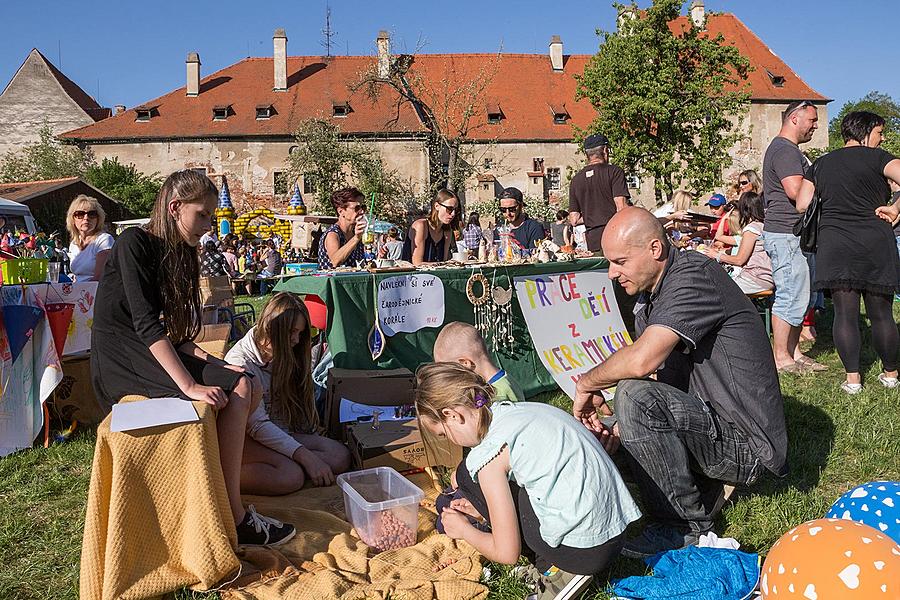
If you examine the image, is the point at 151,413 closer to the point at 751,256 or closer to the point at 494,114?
the point at 751,256

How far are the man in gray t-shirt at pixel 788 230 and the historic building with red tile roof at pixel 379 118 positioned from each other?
1133 inches

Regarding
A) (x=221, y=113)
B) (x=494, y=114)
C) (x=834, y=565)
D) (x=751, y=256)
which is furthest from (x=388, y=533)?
(x=221, y=113)

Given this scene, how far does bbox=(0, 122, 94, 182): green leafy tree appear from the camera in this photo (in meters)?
33.2

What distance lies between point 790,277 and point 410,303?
2.81m

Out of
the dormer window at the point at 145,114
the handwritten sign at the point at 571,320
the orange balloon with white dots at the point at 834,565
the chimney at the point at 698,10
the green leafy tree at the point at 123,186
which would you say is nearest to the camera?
the orange balloon with white dots at the point at 834,565

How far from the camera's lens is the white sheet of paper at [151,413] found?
2396mm

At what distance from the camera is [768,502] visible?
311 cm

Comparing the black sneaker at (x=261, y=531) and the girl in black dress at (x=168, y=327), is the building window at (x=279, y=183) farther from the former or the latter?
the black sneaker at (x=261, y=531)

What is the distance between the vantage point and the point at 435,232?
5.92 meters

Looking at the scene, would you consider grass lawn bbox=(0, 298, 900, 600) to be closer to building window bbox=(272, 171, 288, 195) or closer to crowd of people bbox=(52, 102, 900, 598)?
crowd of people bbox=(52, 102, 900, 598)

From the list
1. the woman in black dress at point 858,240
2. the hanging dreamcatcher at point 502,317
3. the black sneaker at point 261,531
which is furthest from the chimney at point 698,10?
the black sneaker at point 261,531

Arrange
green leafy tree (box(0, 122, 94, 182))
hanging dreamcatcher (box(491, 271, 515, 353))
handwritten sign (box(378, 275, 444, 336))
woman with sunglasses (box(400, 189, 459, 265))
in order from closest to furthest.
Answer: handwritten sign (box(378, 275, 444, 336)) < hanging dreamcatcher (box(491, 271, 515, 353)) < woman with sunglasses (box(400, 189, 459, 265)) < green leafy tree (box(0, 122, 94, 182))

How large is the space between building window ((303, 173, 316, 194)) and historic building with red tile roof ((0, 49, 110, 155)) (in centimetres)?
1374

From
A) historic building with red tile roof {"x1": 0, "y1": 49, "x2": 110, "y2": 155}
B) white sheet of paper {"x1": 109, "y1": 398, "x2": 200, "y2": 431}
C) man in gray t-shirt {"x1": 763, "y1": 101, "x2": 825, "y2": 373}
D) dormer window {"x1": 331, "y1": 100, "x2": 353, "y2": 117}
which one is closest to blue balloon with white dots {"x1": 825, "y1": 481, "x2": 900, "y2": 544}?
white sheet of paper {"x1": 109, "y1": 398, "x2": 200, "y2": 431}
